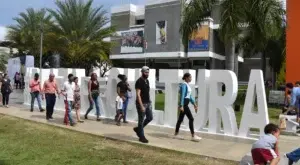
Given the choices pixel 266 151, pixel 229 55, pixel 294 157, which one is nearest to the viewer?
pixel 266 151

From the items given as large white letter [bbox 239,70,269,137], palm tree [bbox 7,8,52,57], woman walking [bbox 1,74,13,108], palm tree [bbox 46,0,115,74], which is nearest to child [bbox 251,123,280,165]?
large white letter [bbox 239,70,269,137]

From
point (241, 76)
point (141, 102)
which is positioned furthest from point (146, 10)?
point (141, 102)

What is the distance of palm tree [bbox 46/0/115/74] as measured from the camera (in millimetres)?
32188

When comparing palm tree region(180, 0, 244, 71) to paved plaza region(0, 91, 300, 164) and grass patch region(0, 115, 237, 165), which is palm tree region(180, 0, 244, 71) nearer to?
paved plaza region(0, 91, 300, 164)

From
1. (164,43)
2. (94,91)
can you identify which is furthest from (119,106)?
(164,43)

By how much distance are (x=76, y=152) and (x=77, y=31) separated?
80.8 feet

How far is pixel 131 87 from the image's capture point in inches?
516

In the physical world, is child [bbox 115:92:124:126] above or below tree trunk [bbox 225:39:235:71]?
below

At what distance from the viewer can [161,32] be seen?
5319cm

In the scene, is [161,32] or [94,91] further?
[161,32]

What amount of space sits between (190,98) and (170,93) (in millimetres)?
1482

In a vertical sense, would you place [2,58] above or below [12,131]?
above

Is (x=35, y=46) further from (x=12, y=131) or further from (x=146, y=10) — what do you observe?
(x=12, y=131)

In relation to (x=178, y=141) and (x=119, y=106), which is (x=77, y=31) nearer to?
(x=119, y=106)
